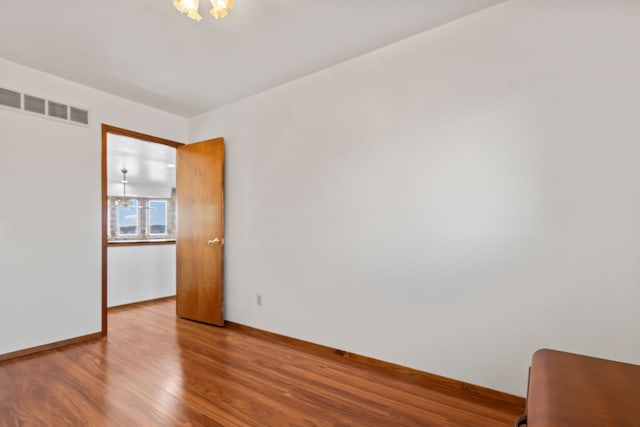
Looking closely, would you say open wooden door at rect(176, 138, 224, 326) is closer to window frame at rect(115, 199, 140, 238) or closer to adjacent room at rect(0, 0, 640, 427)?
adjacent room at rect(0, 0, 640, 427)

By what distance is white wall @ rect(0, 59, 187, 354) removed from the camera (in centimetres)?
281

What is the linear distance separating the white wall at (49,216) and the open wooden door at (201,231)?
906mm

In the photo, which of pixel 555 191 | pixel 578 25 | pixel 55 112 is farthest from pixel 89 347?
pixel 578 25

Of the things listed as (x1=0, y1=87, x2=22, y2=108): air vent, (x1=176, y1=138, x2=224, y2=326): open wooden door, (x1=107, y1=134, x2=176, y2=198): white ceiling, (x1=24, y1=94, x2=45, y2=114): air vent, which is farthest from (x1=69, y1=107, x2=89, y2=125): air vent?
(x1=176, y1=138, x2=224, y2=326): open wooden door

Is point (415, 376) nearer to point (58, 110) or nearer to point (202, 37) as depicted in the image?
point (202, 37)

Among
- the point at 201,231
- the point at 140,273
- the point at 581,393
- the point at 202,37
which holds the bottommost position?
the point at 140,273

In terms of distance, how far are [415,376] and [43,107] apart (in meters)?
3.99

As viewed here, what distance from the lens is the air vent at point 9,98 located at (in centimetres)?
279

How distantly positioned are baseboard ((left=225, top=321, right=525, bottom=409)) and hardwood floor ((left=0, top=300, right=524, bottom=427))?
0.04 m

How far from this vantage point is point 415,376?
7.90 ft

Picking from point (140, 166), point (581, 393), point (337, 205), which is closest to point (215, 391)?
point (337, 205)

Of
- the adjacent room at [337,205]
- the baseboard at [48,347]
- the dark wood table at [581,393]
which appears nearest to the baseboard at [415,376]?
the adjacent room at [337,205]

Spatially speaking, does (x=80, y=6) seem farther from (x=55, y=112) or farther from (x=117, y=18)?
(x=55, y=112)

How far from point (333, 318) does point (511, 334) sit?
4.48 ft
